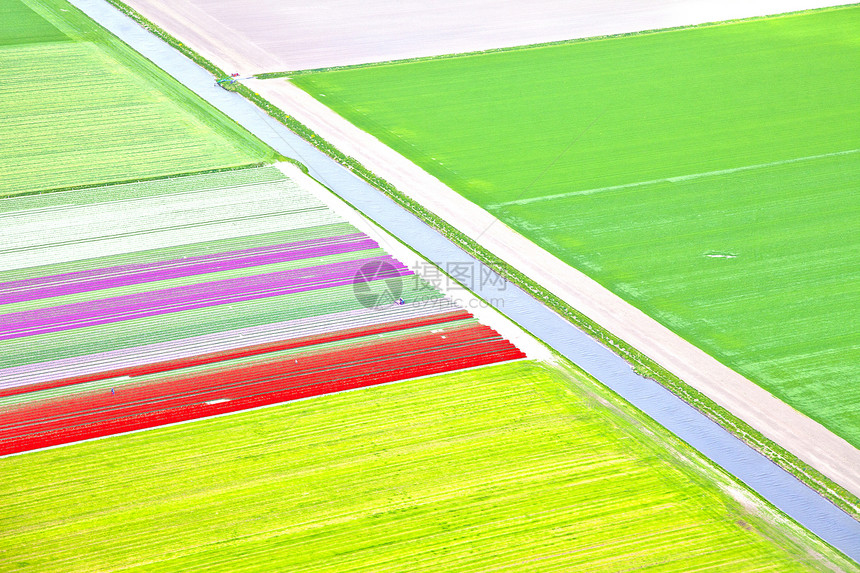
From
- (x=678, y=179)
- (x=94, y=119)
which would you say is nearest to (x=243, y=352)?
(x=678, y=179)

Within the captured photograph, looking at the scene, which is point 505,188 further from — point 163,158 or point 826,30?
point 826,30

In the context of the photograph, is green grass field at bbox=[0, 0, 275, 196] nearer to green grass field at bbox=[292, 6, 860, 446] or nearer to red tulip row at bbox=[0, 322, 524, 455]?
green grass field at bbox=[292, 6, 860, 446]

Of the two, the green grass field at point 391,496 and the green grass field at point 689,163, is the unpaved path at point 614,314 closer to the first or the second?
the green grass field at point 689,163

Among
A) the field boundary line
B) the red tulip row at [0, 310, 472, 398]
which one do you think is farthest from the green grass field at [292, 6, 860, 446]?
the red tulip row at [0, 310, 472, 398]

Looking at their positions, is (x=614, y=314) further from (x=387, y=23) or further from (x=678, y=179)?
(x=387, y=23)

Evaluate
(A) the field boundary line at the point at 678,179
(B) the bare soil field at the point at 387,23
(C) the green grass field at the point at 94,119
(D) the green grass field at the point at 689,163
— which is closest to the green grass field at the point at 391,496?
(D) the green grass field at the point at 689,163

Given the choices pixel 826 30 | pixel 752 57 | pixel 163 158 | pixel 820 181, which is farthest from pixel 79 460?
pixel 826 30
